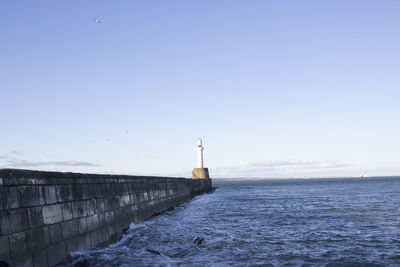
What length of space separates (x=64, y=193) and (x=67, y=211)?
44cm

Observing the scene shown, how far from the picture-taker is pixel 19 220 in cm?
651

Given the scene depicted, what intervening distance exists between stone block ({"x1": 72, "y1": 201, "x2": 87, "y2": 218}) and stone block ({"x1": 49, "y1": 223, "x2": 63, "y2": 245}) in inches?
37.0

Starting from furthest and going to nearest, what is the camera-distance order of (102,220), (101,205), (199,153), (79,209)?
(199,153), (101,205), (102,220), (79,209)

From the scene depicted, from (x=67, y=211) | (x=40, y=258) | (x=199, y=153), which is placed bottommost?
(x=40, y=258)

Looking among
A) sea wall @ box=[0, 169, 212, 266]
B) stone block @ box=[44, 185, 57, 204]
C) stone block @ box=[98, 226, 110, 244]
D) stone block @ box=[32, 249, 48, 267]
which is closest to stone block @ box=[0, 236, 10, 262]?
sea wall @ box=[0, 169, 212, 266]

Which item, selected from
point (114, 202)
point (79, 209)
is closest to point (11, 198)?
point (79, 209)

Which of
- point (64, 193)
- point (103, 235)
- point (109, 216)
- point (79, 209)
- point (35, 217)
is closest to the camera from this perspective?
point (35, 217)

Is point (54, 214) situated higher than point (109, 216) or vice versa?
point (54, 214)

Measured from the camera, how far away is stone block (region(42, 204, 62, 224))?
7.46 meters

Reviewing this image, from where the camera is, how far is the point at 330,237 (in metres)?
12.2

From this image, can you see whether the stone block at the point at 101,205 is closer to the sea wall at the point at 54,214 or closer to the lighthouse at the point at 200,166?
the sea wall at the point at 54,214

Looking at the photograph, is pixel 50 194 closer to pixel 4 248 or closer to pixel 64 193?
pixel 64 193

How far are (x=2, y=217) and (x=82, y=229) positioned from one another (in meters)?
3.43

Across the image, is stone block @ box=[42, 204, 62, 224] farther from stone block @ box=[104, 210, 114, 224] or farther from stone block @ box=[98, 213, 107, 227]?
stone block @ box=[104, 210, 114, 224]
